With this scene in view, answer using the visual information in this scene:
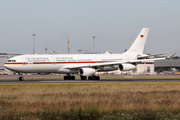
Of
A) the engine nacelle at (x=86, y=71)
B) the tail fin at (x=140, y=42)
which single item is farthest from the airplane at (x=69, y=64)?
the tail fin at (x=140, y=42)

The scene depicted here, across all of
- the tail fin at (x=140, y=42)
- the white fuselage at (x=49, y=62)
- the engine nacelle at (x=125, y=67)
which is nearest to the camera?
the white fuselage at (x=49, y=62)

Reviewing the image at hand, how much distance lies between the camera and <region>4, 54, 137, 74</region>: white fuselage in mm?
52750

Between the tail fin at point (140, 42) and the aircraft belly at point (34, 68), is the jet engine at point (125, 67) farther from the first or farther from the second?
the aircraft belly at point (34, 68)

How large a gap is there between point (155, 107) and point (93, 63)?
38.8 m

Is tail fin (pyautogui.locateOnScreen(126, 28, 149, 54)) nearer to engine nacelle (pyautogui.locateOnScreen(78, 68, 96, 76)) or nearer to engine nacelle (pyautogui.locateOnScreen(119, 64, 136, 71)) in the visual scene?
engine nacelle (pyautogui.locateOnScreen(119, 64, 136, 71))

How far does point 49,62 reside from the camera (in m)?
54.3

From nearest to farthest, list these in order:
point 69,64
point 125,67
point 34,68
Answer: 1. point 34,68
2. point 125,67
3. point 69,64

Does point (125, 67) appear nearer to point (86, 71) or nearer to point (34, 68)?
point (86, 71)

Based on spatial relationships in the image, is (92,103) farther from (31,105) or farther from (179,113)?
(179,113)

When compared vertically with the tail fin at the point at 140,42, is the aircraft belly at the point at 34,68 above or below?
below

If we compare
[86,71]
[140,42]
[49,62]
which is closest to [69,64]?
[49,62]

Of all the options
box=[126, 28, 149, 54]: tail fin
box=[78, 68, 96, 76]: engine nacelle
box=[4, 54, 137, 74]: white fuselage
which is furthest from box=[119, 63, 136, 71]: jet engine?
box=[126, 28, 149, 54]: tail fin

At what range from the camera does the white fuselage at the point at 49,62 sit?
52.8 meters

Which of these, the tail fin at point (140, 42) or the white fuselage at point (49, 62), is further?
the tail fin at point (140, 42)
